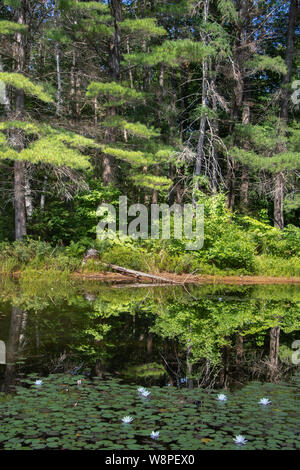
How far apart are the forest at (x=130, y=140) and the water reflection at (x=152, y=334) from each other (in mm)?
2531

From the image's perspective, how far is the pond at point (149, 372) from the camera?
311cm

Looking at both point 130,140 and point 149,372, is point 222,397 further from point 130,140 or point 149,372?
point 130,140

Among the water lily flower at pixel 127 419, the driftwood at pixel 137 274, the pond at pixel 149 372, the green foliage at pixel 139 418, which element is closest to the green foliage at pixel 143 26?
the driftwood at pixel 137 274

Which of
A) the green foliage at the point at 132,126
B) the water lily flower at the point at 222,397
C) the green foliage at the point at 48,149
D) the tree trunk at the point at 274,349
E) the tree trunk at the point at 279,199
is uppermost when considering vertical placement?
the green foliage at the point at 132,126

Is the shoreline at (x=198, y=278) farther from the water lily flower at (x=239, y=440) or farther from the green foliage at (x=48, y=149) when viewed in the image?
the water lily flower at (x=239, y=440)

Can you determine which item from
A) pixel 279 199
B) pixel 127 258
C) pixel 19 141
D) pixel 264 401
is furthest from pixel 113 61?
pixel 264 401

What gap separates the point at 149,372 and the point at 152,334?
60.9 inches

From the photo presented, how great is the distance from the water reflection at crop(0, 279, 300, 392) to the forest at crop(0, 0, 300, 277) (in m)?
2.53

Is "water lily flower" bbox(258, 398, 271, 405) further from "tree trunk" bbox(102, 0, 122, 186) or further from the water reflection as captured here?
"tree trunk" bbox(102, 0, 122, 186)

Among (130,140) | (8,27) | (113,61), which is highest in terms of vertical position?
(113,61)

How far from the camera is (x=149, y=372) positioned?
14.7 ft

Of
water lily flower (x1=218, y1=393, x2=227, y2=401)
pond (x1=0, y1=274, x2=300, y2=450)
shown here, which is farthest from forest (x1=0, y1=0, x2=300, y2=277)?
water lily flower (x1=218, y1=393, x2=227, y2=401)

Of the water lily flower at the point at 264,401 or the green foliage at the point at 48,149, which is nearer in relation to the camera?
the water lily flower at the point at 264,401

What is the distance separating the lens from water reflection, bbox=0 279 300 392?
4578 millimetres
